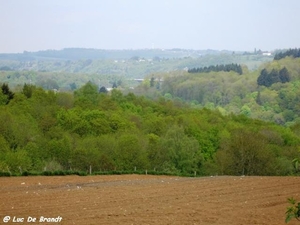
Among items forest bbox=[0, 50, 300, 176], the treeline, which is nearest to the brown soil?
forest bbox=[0, 50, 300, 176]

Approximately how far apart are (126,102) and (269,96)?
8027cm

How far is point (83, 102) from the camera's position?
9481cm

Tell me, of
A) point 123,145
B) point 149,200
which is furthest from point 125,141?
point 149,200

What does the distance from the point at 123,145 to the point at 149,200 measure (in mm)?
33913

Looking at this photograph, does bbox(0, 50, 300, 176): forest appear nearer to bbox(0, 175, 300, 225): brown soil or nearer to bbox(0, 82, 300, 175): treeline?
bbox(0, 82, 300, 175): treeline

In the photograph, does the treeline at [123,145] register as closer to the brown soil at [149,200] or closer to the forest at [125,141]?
the forest at [125,141]

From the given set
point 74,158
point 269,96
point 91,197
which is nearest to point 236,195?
point 91,197

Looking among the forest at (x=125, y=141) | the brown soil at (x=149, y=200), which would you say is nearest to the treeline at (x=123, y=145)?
the forest at (x=125, y=141)

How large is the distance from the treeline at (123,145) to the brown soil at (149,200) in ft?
36.1

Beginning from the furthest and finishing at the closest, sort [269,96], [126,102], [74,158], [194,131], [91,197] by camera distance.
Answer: [269,96] < [126,102] < [194,131] < [74,158] < [91,197]

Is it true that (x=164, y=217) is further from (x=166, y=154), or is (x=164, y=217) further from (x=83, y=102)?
(x=83, y=102)

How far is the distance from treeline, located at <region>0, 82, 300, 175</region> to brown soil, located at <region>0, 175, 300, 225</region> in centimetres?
1101

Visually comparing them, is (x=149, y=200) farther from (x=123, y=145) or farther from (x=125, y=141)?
(x=125, y=141)

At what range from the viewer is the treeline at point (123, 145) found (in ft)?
187
